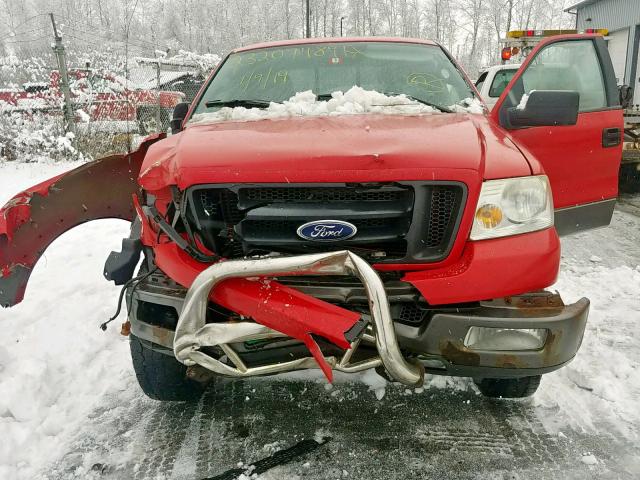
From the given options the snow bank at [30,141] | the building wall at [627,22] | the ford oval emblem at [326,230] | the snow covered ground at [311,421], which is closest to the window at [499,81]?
the snow covered ground at [311,421]

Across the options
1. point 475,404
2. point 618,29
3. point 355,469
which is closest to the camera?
point 355,469

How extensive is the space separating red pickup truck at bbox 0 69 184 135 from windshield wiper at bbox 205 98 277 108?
25.4 ft

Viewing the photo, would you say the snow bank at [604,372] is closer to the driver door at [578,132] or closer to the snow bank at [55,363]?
the driver door at [578,132]

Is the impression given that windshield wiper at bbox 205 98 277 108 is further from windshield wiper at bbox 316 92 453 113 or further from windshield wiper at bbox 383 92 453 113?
windshield wiper at bbox 383 92 453 113

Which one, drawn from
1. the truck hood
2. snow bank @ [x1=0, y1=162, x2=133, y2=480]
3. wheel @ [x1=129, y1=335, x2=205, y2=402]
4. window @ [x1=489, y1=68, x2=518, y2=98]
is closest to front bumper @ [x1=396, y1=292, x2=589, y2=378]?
the truck hood

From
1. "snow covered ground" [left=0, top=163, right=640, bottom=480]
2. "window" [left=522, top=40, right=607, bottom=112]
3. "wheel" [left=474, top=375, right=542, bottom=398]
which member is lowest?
"snow covered ground" [left=0, top=163, right=640, bottom=480]

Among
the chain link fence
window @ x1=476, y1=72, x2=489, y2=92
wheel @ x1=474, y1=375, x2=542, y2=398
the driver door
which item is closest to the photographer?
wheel @ x1=474, y1=375, x2=542, y2=398

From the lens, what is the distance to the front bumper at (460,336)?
2.04 meters

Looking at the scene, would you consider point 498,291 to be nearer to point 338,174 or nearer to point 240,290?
point 338,174

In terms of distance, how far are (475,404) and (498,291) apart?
1.07 m

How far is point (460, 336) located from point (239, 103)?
6.69ft

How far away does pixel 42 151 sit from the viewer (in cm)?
1035

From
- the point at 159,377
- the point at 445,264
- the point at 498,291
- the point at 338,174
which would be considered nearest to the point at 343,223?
the point at 338,174

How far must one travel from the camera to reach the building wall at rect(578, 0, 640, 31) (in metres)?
21.5
